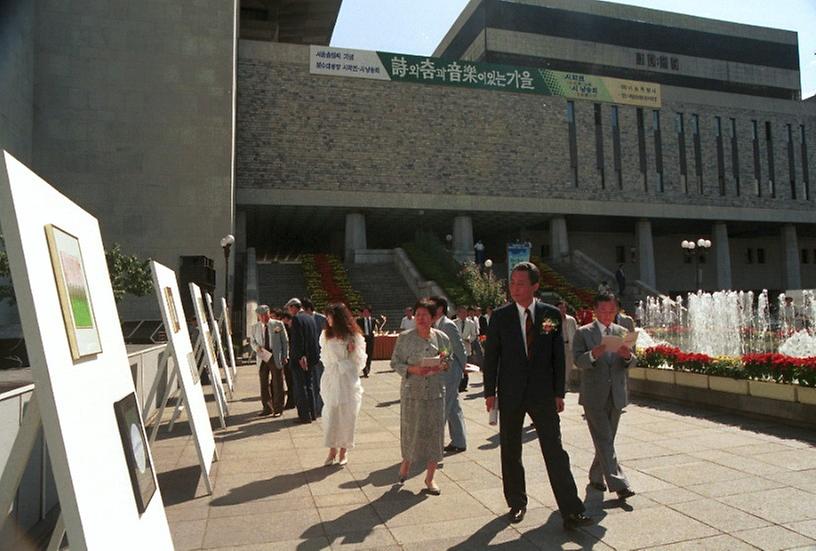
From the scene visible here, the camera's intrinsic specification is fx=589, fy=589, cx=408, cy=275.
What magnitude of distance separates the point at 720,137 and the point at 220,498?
47.2 meters

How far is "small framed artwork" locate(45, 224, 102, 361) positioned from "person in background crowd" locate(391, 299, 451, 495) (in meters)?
3.21

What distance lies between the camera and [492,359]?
5.06m

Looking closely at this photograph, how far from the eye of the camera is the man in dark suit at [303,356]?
30.5ft

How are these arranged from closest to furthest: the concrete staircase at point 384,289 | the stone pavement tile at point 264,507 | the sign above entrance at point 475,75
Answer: the stone pavement tile at point 264,507, the concrete staircase at point 384,289, the sign above entrance at point 475,75

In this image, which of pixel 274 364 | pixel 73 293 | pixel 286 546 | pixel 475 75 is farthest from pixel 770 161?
pixel 73 293

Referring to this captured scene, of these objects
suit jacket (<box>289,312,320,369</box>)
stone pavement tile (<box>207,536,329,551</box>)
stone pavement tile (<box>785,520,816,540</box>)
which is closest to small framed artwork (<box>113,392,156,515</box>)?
stone pavement tile (<box>207,536,329,551</box>)

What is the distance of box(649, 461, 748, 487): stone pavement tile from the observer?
18.9 ft

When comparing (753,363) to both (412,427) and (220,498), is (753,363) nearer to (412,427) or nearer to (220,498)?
(412,427)

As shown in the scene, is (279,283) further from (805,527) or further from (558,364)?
(805,527)

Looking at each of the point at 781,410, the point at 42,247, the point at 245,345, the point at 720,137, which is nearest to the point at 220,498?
the point at 42,247

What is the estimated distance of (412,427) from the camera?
581cm

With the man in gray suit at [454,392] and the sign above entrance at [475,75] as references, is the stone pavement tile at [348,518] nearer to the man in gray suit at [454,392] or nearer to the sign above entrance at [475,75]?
the man in gray suit at [454,392]

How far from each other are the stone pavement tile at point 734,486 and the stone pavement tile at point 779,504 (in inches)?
3.8

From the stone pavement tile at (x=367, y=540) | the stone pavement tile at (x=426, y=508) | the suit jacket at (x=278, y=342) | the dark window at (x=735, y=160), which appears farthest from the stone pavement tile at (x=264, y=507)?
the dark window at (x=735, y=160)
